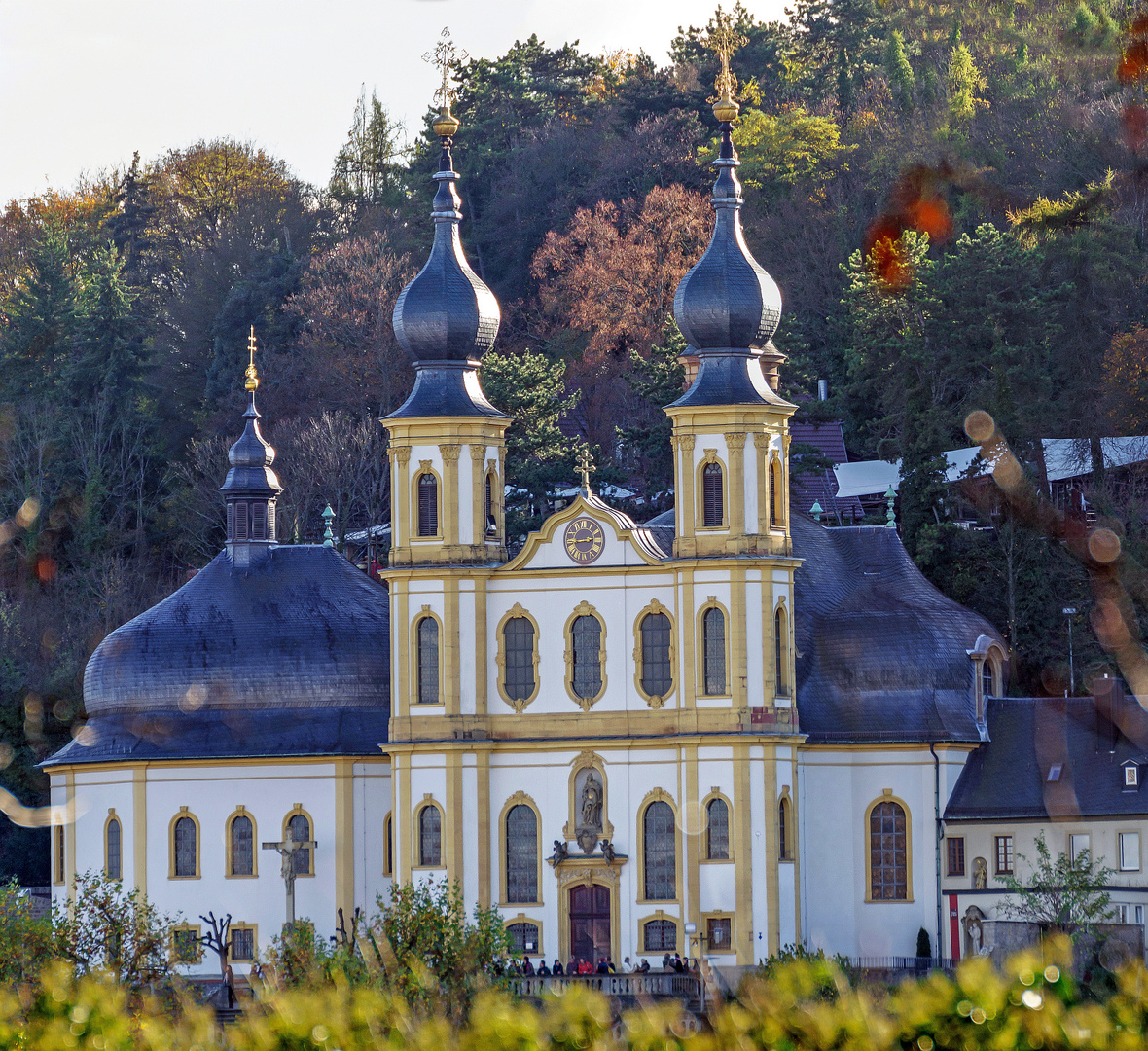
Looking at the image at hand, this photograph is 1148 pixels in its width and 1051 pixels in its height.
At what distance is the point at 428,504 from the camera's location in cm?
6306

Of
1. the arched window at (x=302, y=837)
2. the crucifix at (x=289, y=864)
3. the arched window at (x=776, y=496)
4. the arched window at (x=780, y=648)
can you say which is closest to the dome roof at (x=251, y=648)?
the arched window at (x=302, y=837)

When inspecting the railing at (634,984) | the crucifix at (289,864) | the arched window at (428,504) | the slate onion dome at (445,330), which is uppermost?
the slate onion dome at (445,330)

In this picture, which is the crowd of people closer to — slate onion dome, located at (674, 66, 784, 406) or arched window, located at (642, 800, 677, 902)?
arched window, located at (642, 800, 677, 902)

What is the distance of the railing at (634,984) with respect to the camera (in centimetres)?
5553

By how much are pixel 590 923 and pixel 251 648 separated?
10.5 meters

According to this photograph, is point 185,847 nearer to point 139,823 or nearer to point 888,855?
point 139,823

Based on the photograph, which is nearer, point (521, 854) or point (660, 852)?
point (660, 852)

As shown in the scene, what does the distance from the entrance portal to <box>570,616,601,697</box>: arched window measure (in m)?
4.22

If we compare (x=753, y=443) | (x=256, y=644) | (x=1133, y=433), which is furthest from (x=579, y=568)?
(x=1133, y=433)

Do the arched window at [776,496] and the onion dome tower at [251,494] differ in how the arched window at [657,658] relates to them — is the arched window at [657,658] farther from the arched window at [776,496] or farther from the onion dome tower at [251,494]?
the onion dome tower at [251,494]

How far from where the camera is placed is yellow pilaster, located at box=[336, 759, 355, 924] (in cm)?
6394

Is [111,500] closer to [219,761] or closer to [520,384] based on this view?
[520,384]

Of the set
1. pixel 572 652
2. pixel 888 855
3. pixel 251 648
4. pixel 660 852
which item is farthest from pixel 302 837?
pixel 888 855

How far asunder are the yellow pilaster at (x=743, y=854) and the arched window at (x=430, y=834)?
6334mm
